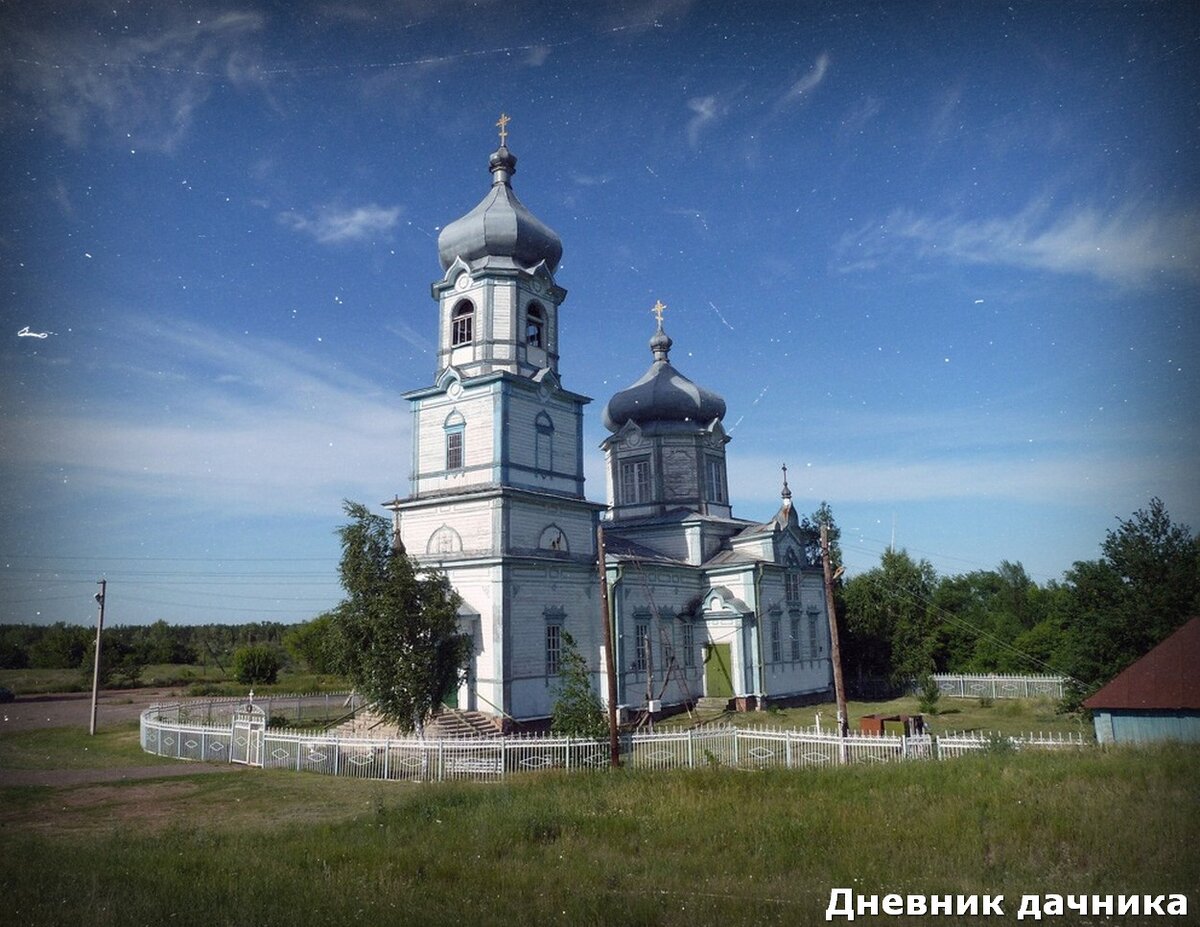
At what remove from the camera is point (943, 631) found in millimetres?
41156

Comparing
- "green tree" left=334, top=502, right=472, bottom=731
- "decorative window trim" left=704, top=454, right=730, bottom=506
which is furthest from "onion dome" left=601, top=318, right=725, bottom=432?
"green tree" left=334, top=502, right=472, bottom=731

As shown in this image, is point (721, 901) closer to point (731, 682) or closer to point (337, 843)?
point (337, 843)

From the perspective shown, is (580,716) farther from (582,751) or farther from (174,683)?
(174,683)

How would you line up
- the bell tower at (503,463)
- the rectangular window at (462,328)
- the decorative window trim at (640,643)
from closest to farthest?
the bell tower at (503,463), the rectangular window at (462,328), the decorative window trim at (640,643)

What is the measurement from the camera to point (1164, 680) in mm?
14914

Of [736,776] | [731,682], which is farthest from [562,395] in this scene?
[736,776]

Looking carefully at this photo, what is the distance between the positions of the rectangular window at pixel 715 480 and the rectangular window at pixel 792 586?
4.24m

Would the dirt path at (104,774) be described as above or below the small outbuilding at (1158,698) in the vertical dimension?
below

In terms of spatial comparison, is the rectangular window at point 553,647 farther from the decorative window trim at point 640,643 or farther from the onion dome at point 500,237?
the onion dome at point 500,237

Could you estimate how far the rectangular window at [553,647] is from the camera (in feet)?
78.0

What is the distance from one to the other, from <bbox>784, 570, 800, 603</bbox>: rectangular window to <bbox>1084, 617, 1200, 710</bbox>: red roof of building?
17.5m

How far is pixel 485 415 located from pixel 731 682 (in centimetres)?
1326

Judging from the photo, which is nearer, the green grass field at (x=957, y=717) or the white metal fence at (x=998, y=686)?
the green grass field at (x=957, y=717)

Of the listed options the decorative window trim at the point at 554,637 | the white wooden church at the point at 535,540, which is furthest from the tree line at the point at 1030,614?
the decorative window trim at the point at 554,637
